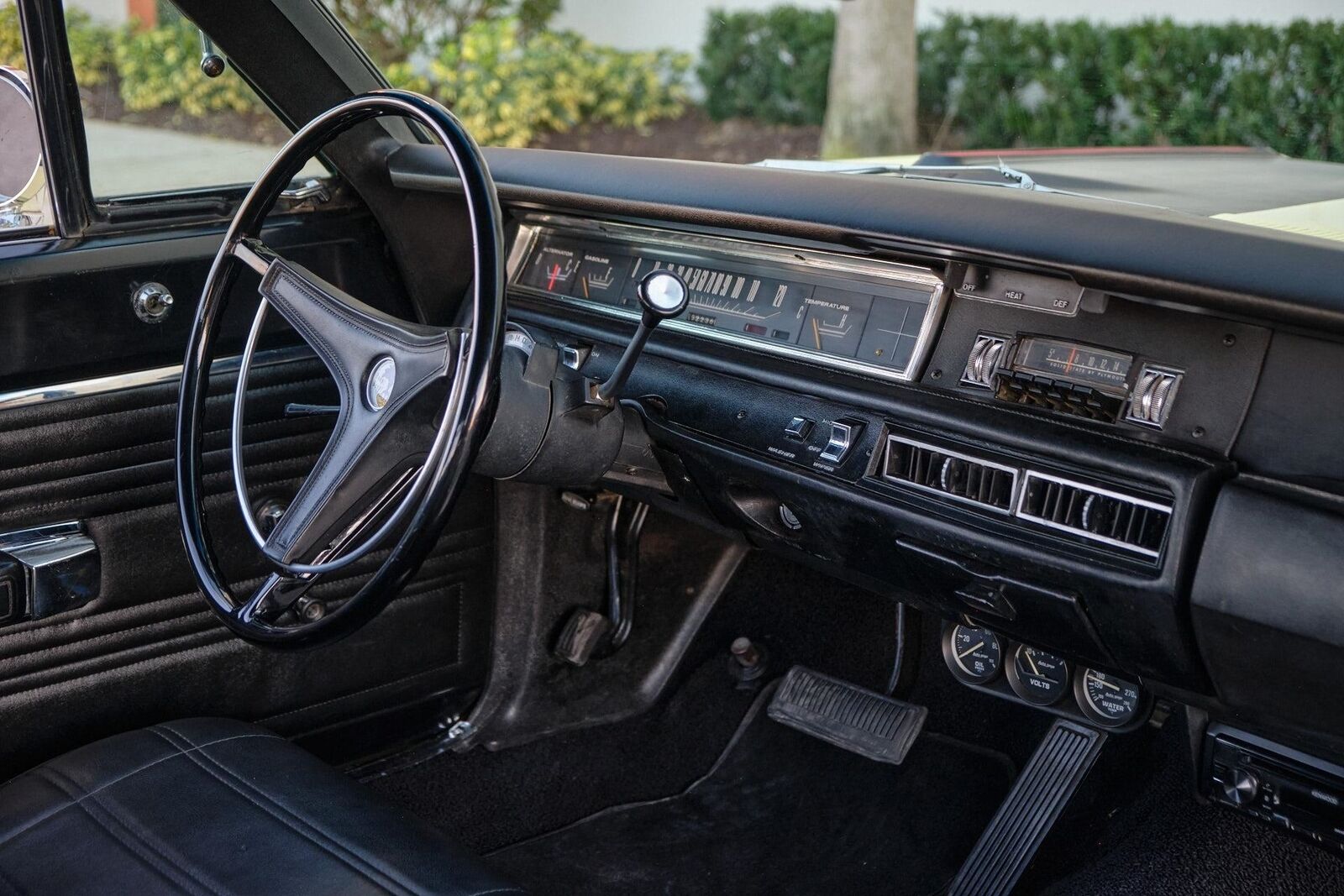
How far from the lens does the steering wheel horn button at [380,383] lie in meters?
1.66

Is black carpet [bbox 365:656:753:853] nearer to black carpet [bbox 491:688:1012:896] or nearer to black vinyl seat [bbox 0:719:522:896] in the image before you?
black carpet [bbox 491:688:1012:896]

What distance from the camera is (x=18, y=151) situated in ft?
6.72

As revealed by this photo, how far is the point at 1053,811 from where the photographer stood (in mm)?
2217

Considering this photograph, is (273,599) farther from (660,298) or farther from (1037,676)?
(1037,676)

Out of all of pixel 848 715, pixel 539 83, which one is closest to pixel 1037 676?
pixel 848 715

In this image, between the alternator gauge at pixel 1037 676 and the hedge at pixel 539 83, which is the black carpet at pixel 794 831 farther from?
the hedge at pixel 539 83

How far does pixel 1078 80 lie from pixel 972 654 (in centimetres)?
458

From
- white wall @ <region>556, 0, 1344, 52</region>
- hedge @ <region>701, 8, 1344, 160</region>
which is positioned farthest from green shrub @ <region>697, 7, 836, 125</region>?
white wall @ <region>556, 0, 1344, 52</region>

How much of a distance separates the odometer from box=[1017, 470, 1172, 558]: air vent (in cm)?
13

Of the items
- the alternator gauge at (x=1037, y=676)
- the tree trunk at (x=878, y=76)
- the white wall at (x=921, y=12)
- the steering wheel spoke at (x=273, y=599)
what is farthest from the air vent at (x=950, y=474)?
the tree trunk at (x=878, y=76)

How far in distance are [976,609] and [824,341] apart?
1.50 ft

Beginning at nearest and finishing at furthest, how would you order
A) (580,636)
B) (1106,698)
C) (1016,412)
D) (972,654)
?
(1016,412), (1106,698), (972,654), (580,636)

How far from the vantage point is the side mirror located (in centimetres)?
202

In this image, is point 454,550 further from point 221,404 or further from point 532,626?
point 221,404
